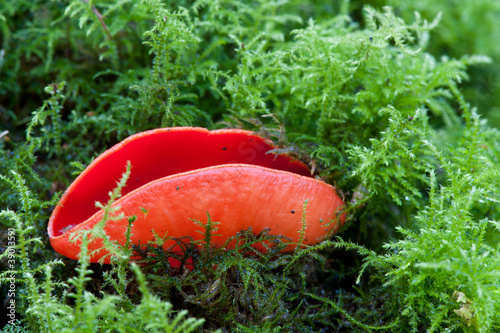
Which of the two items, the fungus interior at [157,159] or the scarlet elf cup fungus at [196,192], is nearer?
the scarlet elf cup fungus at [196,192]

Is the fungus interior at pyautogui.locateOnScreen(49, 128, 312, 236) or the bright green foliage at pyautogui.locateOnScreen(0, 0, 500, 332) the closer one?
the bright green foliage at pyautogui.locateOnScreen(0, 0, 500, 332)

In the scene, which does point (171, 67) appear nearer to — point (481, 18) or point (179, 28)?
point (179, 28)

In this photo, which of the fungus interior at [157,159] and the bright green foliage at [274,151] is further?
the fungus interior at [157,159]

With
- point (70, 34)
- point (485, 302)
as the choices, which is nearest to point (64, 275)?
point (70, 34)
